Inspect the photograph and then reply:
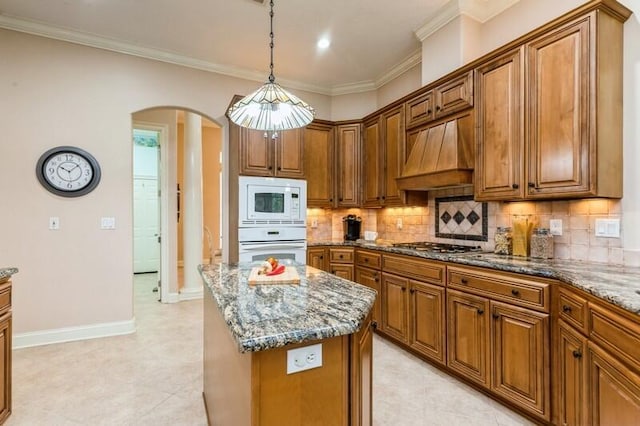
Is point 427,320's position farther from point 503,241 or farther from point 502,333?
point 503,241

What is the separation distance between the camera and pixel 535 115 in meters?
2.21

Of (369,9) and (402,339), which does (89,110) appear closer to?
(369,9)

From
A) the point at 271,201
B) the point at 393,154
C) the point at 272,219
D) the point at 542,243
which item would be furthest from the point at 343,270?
the point at 542,243

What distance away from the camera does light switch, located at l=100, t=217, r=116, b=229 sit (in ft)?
11.2

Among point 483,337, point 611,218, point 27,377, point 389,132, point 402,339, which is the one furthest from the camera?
point 389,132

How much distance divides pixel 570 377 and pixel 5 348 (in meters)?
3.20

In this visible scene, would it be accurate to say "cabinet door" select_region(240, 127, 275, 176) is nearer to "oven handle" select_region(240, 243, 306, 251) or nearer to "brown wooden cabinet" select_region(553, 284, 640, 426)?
"oven handle" select_region(240, 243, 306, 251)

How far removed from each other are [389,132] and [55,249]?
3.66 meters

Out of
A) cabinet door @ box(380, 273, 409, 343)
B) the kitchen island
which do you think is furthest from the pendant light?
cabinet door @ box(380, 273, 409, 343)

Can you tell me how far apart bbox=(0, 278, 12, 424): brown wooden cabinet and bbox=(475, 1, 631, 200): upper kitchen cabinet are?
10.8 feet

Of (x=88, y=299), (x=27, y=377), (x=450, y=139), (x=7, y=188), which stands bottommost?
(x=27, y=377)

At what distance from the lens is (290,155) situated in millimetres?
Answer: 3926

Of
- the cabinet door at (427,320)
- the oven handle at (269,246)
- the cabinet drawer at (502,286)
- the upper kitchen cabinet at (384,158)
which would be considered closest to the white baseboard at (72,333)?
the oven handle at (269,246)

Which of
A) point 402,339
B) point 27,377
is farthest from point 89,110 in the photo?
point 402,339
